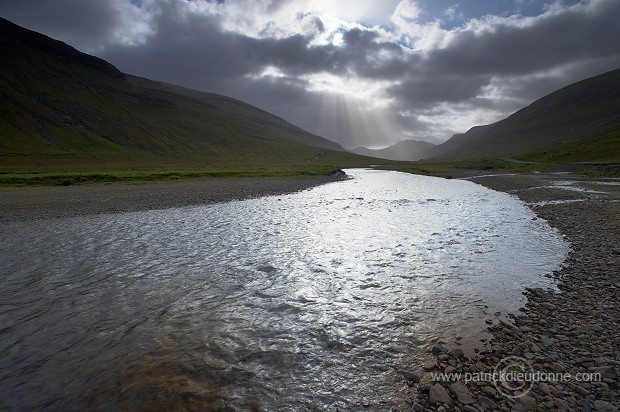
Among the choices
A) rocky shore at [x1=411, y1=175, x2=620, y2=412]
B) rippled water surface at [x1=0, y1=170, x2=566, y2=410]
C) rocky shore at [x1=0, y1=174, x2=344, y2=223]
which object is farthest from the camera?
rocky shore at [x1=0, y1=174, x2=344, y2=223]

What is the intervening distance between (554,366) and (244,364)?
24.7 ft

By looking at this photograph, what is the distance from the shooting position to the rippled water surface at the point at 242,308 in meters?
7.76

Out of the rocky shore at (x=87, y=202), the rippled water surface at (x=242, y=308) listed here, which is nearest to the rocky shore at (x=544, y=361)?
the rippled water surface at (x=242, y=308)

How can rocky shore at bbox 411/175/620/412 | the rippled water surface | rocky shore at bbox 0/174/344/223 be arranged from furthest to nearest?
rocky shore at bbox 0/174/344/223, the rippled water surface, rocky shore at bbox 411/175/620/412

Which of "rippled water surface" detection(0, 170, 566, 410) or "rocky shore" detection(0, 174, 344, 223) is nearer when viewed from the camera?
"rippled water surface" detection(0, 170, 566, 410)

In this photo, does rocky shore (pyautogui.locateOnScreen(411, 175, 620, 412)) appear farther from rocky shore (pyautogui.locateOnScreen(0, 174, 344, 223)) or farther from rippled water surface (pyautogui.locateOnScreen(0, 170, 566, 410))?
rocky shore (pyautogui.locateOnScreen(0, 174, 344, 223))

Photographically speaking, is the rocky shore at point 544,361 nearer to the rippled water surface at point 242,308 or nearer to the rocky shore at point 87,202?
the rippled water surface at point 242,308

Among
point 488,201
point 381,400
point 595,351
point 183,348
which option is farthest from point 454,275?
point 488,201

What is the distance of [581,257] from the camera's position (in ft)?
53.5

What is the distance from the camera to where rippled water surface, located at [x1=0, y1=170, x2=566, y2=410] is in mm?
7762

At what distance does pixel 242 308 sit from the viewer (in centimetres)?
1207

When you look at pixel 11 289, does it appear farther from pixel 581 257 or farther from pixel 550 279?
pixel 581 257

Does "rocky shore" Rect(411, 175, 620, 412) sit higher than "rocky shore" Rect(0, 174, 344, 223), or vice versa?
"rocky shore" Rect(411, 175, 620, 412)

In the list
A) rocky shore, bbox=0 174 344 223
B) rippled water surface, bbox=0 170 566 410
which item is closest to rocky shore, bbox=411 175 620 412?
rippled water surface, bbox=0 170 566 410
